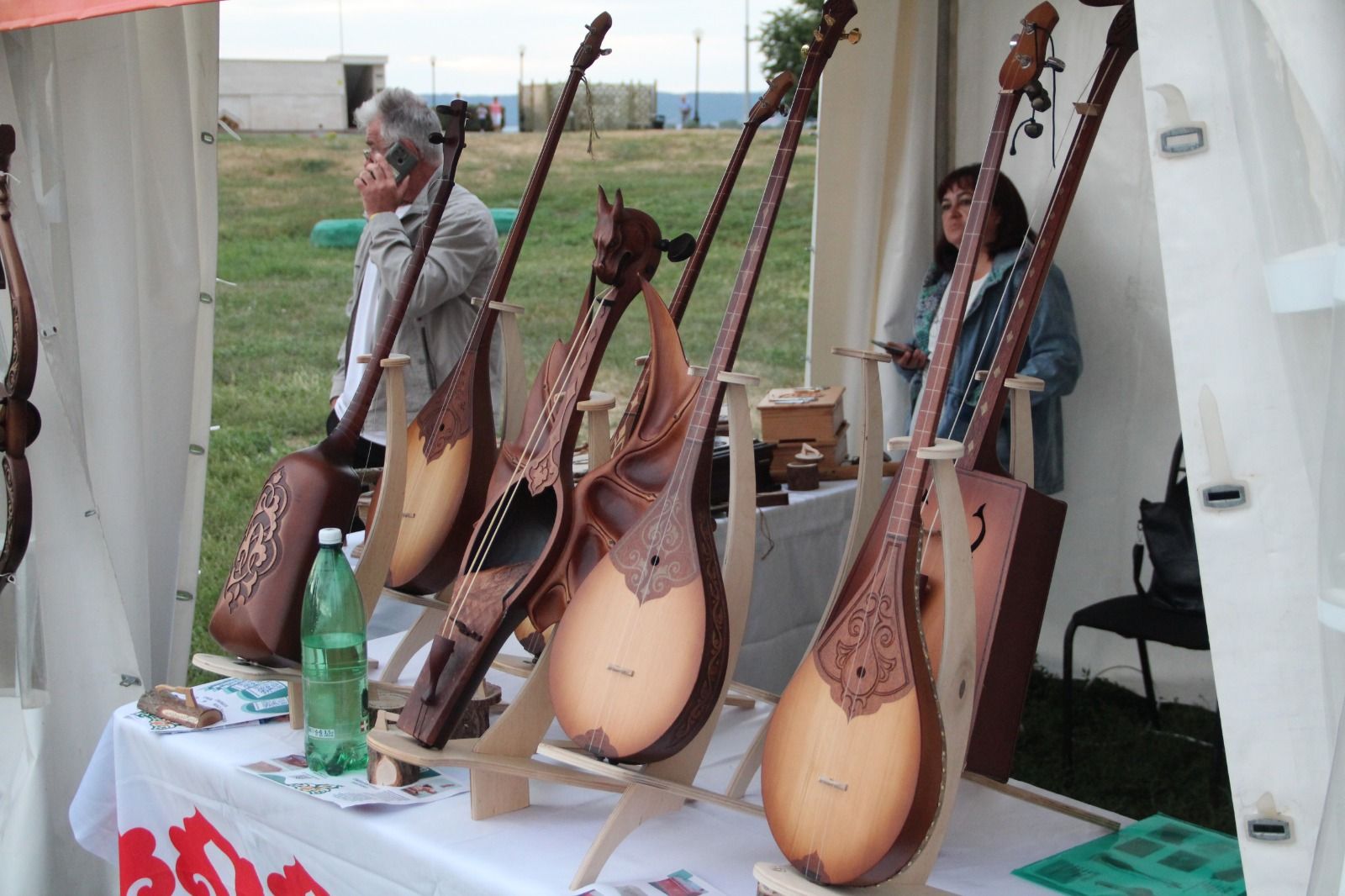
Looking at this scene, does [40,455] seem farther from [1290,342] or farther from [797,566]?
[1290,342]

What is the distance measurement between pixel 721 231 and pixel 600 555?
350 inches

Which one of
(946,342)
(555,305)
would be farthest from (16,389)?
(555,305)

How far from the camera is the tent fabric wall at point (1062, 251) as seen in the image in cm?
318

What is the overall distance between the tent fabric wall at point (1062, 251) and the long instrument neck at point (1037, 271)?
5.12 ft

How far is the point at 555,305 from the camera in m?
8.68

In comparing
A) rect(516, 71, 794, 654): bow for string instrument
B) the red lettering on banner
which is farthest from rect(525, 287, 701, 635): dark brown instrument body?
the red lettering on banner

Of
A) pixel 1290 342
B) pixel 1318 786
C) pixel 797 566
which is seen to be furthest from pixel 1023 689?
pixel 797 566

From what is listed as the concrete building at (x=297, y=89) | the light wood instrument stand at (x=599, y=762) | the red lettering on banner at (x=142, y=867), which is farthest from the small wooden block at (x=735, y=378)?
the concrete building at (x=297, y=89)

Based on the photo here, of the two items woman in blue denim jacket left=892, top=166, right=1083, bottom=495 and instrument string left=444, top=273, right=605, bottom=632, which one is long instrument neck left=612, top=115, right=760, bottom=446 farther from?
woman in blue denim jacket left=892, top=166, right=1083, bottom=495

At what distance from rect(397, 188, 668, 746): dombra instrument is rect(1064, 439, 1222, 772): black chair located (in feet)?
5.41

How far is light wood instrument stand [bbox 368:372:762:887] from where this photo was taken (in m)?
1.50

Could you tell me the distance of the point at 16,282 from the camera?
6.88 ft

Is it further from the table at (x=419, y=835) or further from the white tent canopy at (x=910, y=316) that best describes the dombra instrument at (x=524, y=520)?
the white tent canopy at (x=910, y=316)

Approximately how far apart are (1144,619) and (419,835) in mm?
1883
